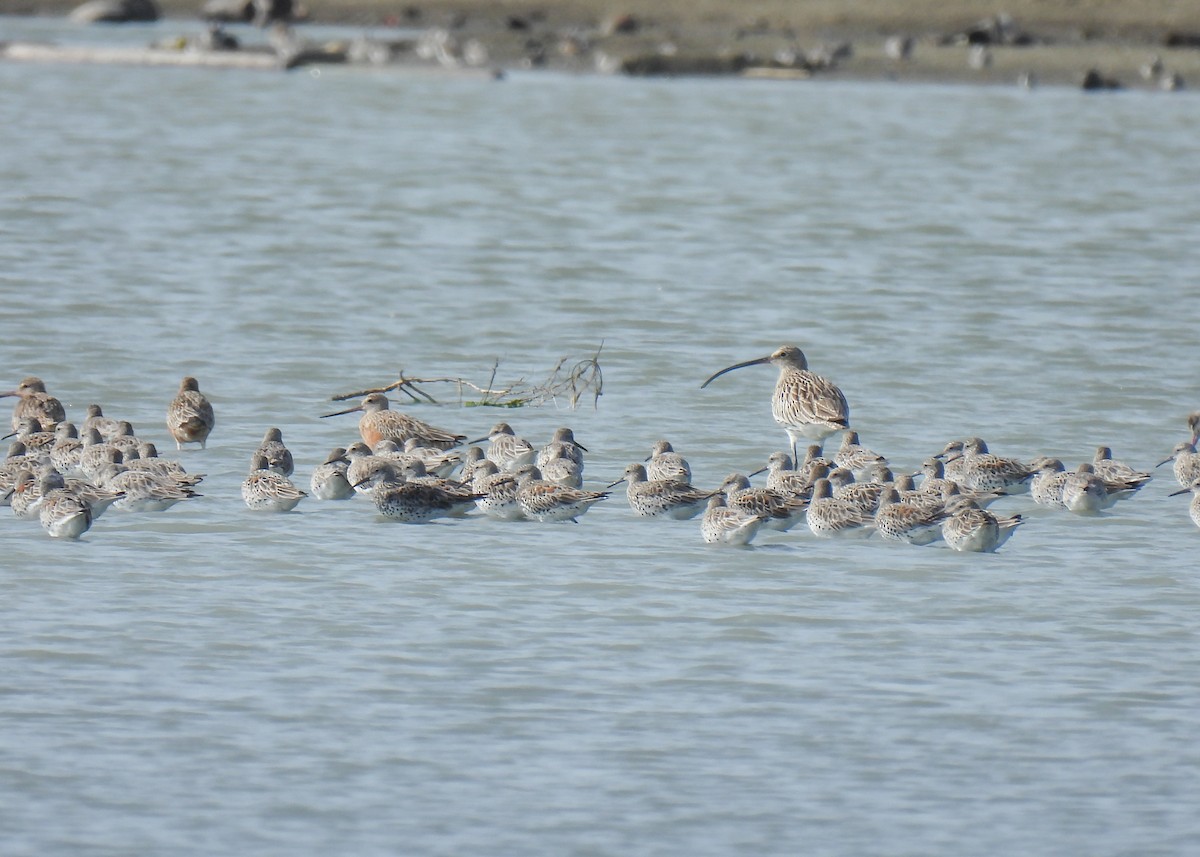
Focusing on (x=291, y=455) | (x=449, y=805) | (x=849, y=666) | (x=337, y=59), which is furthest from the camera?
(x=337, y=59)

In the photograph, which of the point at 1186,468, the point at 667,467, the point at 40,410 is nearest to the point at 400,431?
the point at 667,467

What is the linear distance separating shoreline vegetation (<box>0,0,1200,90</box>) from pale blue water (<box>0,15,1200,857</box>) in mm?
16072

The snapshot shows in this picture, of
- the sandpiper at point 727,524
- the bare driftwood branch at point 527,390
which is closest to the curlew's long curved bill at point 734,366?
the bare driftwood branch at point 527,390

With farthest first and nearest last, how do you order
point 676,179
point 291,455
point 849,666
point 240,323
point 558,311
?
point 676,179 < point 558,311 < point 240,323 < point 291,455 < point 849,666

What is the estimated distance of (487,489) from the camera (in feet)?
41.2

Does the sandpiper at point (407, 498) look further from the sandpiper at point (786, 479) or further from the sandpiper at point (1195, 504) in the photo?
the sandpiper at point (1195, 504)

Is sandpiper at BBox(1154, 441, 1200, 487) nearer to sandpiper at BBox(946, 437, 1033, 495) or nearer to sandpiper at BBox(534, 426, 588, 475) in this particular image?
sandpiper at BBox(946, 437, 1033, 495)

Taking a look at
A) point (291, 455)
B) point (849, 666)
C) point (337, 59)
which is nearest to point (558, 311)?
point (291, 455)

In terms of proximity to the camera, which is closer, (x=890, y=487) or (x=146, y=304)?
(x=890, y=487)

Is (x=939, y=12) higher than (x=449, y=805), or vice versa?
(x=939, y=12)

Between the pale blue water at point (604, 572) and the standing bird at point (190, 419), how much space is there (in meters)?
0.20

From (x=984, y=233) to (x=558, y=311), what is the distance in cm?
886

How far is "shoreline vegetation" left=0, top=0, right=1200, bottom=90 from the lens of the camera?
48.4 metres

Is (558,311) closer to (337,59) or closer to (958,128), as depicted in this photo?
(958,128)
